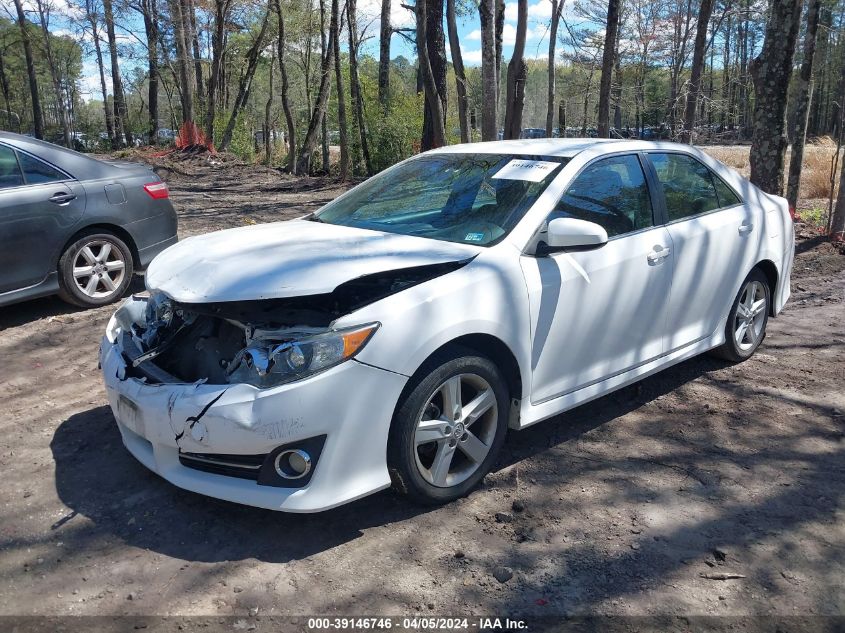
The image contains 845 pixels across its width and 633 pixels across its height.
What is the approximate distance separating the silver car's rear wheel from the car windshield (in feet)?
2.61

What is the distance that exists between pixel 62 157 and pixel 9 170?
20.0 inches

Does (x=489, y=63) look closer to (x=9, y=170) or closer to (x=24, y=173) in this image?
(x=24, y=173)

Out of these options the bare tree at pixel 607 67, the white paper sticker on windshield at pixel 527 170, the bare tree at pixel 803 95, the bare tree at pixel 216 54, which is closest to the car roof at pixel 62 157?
the white paper sticker on windshield at pixel 527 170

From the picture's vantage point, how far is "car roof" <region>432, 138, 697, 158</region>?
4328 mm

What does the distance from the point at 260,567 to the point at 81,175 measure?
4708mm

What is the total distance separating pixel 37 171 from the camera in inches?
244

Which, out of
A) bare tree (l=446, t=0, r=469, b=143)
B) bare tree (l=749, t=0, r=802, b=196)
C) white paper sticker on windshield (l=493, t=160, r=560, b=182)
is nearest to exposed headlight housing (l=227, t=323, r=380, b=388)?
white paper sticker on windshield (l=493, t=160, r=560, b=182)

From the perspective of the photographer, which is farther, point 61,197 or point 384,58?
point 384,58

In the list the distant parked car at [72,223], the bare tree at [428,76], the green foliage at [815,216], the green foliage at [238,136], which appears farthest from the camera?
the green foliage at [238,136]

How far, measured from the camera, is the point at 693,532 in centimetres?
334

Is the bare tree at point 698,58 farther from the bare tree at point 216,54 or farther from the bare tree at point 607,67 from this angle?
the bare tree at point 216,54

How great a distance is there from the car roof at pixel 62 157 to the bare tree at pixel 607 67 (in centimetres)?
922

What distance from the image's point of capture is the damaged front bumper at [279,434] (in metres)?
2.99

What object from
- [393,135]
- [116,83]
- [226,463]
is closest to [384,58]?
[393,135]
